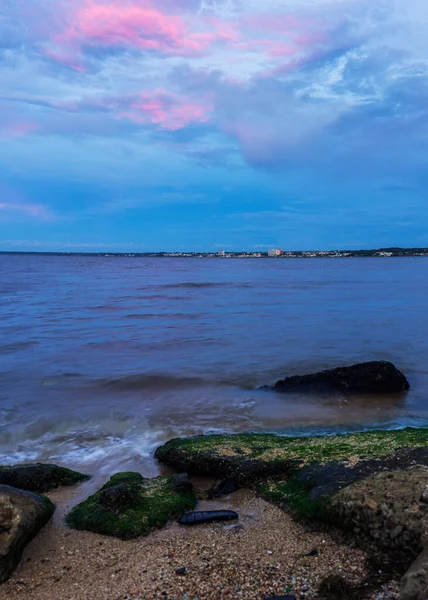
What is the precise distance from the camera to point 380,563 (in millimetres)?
4113

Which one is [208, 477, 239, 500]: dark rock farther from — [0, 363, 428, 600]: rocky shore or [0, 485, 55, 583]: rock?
[0, 485, 55, 583]: rock

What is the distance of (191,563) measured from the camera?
4.29 m

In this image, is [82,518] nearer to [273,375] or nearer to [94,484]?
[94,484]

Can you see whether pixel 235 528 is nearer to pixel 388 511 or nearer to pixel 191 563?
pixel 191 563

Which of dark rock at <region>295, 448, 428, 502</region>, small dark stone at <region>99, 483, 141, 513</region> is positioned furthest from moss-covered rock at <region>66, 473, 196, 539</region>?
dark rock at <region>295, 448, 428, 502</region>

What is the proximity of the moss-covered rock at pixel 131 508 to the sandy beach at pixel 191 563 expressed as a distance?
0.12 metres

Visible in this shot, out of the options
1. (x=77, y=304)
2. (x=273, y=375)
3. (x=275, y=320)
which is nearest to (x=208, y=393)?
(x=273, y=375)

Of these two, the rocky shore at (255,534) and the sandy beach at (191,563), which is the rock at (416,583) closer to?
the rocky shore at (255,534)

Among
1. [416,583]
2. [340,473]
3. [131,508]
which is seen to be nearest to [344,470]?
[340,473]

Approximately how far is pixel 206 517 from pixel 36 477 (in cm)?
251

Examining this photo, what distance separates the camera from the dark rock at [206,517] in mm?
5145

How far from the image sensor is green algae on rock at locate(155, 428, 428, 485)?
6238mm

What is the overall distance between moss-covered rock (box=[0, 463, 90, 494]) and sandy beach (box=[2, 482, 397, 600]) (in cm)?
110

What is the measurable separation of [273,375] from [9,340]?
11308 millimetres
